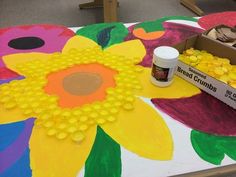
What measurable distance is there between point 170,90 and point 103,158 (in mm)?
275

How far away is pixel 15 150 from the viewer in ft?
1.84

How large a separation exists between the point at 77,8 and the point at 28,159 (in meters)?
2.18

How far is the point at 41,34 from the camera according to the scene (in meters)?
0.94

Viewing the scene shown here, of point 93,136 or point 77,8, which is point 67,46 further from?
point 77,8

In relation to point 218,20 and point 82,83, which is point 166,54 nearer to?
point 82,83

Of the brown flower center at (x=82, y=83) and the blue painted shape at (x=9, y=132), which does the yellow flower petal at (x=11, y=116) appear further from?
the brown flower center at (x=82, y=83)

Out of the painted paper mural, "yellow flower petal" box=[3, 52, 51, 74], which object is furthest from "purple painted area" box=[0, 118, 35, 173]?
"yellow flower petal" box=[3, 52, 51, 74]

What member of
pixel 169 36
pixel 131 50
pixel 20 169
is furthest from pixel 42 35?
pixel 20 169

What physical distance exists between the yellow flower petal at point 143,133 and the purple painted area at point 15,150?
0.54ft

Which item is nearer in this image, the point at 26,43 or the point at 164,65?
the point at 164,65

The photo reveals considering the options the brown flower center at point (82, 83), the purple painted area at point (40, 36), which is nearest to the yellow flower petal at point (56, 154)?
the brown flower center at point (82, 83)

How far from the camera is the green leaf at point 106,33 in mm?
923

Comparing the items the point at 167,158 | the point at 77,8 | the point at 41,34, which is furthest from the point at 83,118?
the point at 77,8

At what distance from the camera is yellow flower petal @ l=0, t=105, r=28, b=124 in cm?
63
